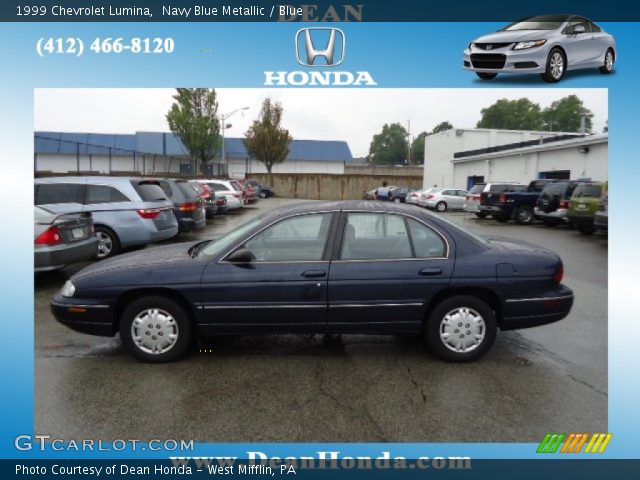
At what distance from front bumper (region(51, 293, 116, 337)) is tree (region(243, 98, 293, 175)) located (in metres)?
39.7

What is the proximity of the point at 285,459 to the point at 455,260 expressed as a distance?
7.43 feet

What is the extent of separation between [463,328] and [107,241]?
7422mm

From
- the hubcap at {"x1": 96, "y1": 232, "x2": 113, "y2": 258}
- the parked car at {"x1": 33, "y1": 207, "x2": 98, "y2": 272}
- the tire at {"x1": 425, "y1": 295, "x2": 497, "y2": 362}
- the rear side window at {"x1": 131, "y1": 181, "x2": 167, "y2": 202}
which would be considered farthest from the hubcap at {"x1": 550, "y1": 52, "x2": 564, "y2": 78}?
the hubcap at {"x1": 96, "y1": 232, "x2": 113, "y2": 258}

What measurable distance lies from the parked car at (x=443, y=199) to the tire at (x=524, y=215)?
632 cm

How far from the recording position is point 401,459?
285 cm

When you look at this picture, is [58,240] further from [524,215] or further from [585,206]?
[524,215]

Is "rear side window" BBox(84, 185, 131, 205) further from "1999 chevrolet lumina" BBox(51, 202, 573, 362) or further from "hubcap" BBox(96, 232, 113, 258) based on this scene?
"1999 chevrolet lumina" BBox(51, 202, 573, 362)

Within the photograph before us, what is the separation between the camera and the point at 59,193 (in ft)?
27.6

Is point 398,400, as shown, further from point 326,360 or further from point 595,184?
point 595,184

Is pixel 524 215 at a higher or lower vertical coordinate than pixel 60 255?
higher

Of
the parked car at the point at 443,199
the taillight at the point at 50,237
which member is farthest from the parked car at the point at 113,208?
the parked car at the point at 443,199

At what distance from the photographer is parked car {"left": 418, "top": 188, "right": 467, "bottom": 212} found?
23.2 m

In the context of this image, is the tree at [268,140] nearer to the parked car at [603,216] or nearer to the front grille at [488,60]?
the parked car at [603,216]

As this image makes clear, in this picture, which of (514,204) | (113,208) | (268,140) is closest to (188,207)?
(113,208)
